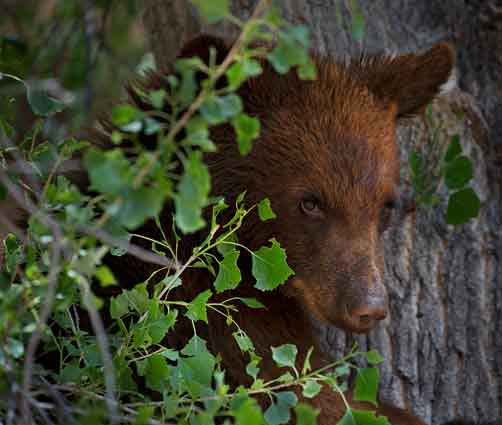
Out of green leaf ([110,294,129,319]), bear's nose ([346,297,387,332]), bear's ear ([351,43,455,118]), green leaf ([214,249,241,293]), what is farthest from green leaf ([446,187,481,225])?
green leaf ([110,294,129,319])

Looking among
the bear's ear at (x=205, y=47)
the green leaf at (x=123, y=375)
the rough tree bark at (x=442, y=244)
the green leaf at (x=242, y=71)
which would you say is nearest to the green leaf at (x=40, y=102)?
the bear's ear at (x=205, y=47)

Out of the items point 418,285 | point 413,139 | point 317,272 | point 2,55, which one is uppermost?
point 2,55

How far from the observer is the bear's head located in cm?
365

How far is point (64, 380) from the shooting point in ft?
9.68

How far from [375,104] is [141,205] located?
2.32 meters

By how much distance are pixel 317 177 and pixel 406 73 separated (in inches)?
34.2

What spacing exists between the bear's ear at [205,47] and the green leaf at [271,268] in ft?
3.14

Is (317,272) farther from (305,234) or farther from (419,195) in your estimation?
(419,195)

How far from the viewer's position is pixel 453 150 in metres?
4.64

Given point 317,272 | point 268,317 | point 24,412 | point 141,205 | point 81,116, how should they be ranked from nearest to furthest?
point 141,205 < point 24,412 < point 81,116 < point 317,272 < point 268,317

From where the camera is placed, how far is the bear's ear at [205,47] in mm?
3586

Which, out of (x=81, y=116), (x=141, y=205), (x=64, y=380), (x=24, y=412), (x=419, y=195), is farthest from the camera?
(x=419, y=195)

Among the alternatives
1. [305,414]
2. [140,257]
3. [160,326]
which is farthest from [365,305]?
[140,257]

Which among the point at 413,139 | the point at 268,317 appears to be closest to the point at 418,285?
the point at 413,139
